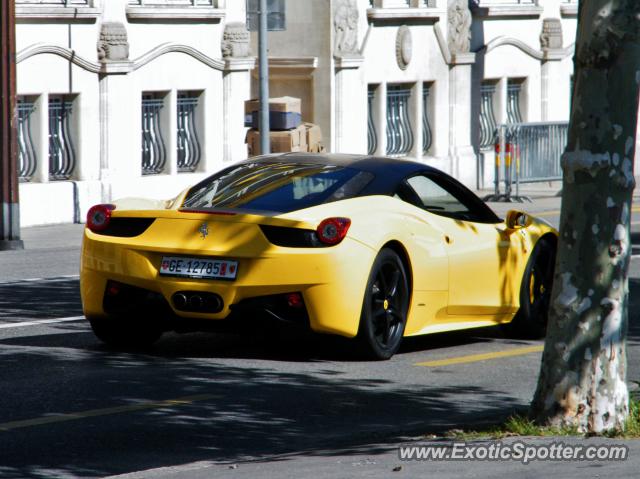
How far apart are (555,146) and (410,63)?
11.4 feet

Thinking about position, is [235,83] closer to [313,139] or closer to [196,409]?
[313,139]

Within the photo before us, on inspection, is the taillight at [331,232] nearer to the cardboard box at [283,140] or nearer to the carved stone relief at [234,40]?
the cardboard box at [283,140]

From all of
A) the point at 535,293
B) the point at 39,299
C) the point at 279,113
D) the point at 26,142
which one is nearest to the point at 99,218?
the point at 535,293

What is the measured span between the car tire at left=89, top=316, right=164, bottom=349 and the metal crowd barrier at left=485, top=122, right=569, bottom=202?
1829cm

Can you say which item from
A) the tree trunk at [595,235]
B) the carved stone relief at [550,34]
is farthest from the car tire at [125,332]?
the carved stone relief at [550,34]

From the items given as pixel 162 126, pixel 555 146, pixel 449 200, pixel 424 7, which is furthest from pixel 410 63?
pixel 449 200

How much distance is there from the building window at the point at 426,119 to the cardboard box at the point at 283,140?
7162 mm

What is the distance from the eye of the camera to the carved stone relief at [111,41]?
2623cm

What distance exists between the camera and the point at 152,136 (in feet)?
90.9

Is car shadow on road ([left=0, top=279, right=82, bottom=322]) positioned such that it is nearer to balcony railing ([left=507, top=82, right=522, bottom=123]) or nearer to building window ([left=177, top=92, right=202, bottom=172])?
building window ([left=177, top=92, right=202, bottom=172])

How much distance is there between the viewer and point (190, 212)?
10.4 m

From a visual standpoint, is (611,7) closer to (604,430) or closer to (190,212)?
(604,430)

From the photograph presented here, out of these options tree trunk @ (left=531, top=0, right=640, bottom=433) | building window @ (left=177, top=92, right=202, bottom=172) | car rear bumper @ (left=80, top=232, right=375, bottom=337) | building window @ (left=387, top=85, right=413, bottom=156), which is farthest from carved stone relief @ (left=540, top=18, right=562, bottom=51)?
tree trunk @ (left=531, top=0, right=640, bottom=433)

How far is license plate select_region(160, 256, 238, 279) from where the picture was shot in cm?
1023
